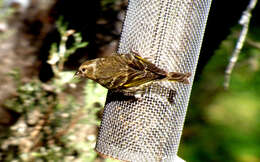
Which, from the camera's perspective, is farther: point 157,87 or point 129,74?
point 157,87

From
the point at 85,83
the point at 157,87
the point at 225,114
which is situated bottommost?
the point at 225,114

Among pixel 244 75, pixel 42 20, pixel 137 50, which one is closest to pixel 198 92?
pixel 244 75

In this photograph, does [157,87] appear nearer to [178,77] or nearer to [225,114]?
[178,77]

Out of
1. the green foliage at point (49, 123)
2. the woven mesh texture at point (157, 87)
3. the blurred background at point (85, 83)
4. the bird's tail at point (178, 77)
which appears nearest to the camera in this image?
the bird's tail at point (178, 77)

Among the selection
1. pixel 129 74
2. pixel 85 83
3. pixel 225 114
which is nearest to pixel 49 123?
pixel 85 83

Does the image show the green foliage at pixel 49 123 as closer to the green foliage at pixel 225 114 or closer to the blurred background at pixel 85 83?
the blurred background at pixel 85 83

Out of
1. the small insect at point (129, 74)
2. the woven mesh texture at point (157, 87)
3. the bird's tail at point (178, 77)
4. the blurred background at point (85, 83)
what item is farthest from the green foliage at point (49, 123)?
the bird's tail at point (178, 77)
